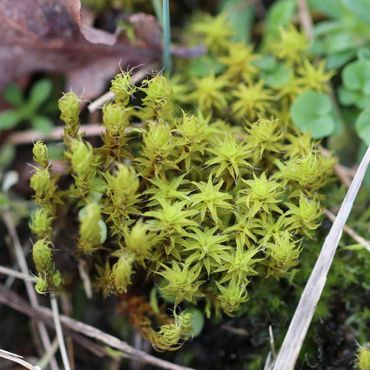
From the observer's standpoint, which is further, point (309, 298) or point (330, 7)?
point (330, 7)

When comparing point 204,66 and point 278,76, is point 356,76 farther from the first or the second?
point 204,66

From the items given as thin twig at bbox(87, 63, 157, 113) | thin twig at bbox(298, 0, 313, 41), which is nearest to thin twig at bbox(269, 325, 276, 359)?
thin twig at bbox(87, 63, 157, 113)

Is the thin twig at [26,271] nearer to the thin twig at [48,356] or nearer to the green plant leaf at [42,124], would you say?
the thin twig at [48,356]

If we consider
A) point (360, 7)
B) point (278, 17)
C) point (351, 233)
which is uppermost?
Answer: point (360, 7)

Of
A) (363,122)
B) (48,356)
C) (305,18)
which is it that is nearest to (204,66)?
(305,18)

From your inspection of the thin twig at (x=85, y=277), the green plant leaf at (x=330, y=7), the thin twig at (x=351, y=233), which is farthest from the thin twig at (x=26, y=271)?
the green plant leaf at (x=330, y=7)

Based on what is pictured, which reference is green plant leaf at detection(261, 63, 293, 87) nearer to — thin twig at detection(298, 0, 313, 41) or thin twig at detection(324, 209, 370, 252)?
thin twig at detection(298, 0, 313, 41)
